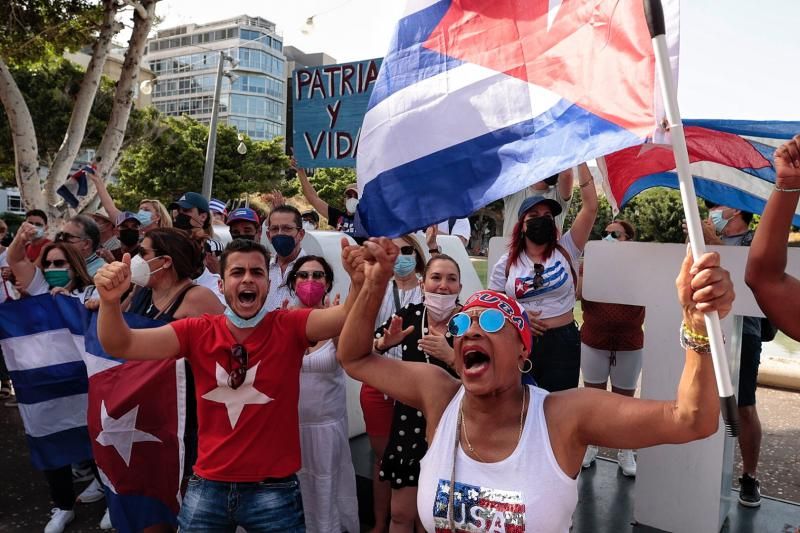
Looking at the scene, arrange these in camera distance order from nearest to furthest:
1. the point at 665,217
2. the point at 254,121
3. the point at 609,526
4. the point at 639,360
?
the point at 609,526
the point at 639,360
the point at 665,217
the point at 254,121

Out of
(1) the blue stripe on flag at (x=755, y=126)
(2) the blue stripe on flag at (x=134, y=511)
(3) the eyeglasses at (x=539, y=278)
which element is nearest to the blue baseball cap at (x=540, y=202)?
(3) the eyeglasses at (x=539, y=278)

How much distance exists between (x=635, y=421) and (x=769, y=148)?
2.63 meters

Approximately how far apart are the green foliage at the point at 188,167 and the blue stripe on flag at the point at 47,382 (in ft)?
94.2

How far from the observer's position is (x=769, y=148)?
146 inches

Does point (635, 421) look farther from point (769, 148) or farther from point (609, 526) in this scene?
point (769, 148)

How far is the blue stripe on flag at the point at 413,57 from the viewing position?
268cm

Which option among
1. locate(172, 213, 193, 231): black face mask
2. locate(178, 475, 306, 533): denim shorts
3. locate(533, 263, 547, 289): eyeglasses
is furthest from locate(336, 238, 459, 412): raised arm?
locate(172, 213, 193, 231): black face mask

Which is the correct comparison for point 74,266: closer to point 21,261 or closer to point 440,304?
point 21,261

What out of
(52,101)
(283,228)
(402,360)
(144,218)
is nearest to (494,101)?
(402,360)

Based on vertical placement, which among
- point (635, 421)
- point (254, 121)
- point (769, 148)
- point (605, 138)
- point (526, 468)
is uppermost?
point (254, 121)

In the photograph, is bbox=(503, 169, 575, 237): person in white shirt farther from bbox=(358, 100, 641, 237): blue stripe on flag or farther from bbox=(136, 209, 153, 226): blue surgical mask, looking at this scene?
bbox=(136, 209, 153, 226): blue surgical mask

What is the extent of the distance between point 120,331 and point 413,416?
159cm

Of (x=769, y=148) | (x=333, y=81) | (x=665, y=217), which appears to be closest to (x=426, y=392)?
(x=769, y=148)

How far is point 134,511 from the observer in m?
3.41
